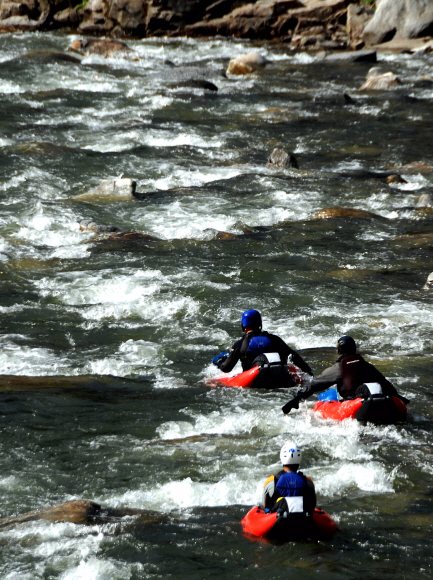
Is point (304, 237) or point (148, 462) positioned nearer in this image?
point (148, 462)

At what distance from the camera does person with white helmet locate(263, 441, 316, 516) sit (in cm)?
542

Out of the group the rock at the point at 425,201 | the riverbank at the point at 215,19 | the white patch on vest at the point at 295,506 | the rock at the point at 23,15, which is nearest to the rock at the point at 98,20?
the riverbank at the point at 215,19

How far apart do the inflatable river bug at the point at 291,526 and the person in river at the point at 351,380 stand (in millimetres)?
1852

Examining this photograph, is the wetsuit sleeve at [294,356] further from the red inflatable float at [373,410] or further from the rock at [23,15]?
the rock at [23,15]

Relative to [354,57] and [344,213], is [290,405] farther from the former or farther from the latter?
[354,57]

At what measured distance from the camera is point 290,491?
5.49 meters

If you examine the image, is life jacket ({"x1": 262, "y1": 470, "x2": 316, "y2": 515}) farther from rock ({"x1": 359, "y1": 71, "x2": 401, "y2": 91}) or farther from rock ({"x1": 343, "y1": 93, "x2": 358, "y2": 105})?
rock ({"x1": 359, "y1": 71, "x2": 401, "y2": 91})

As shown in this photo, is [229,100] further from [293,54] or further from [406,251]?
[406,251]

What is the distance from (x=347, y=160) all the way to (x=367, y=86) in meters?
7.25

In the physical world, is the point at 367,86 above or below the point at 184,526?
above

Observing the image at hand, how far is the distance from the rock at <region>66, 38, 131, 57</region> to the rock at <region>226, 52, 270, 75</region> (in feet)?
15.5

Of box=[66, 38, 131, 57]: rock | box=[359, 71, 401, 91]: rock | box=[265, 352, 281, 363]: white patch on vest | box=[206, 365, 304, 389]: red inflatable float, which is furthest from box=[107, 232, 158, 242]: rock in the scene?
box=[66, 38, 131, 57]: rock

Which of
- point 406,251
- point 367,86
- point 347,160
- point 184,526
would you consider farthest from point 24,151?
point 184,526

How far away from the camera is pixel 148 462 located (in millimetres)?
6910
